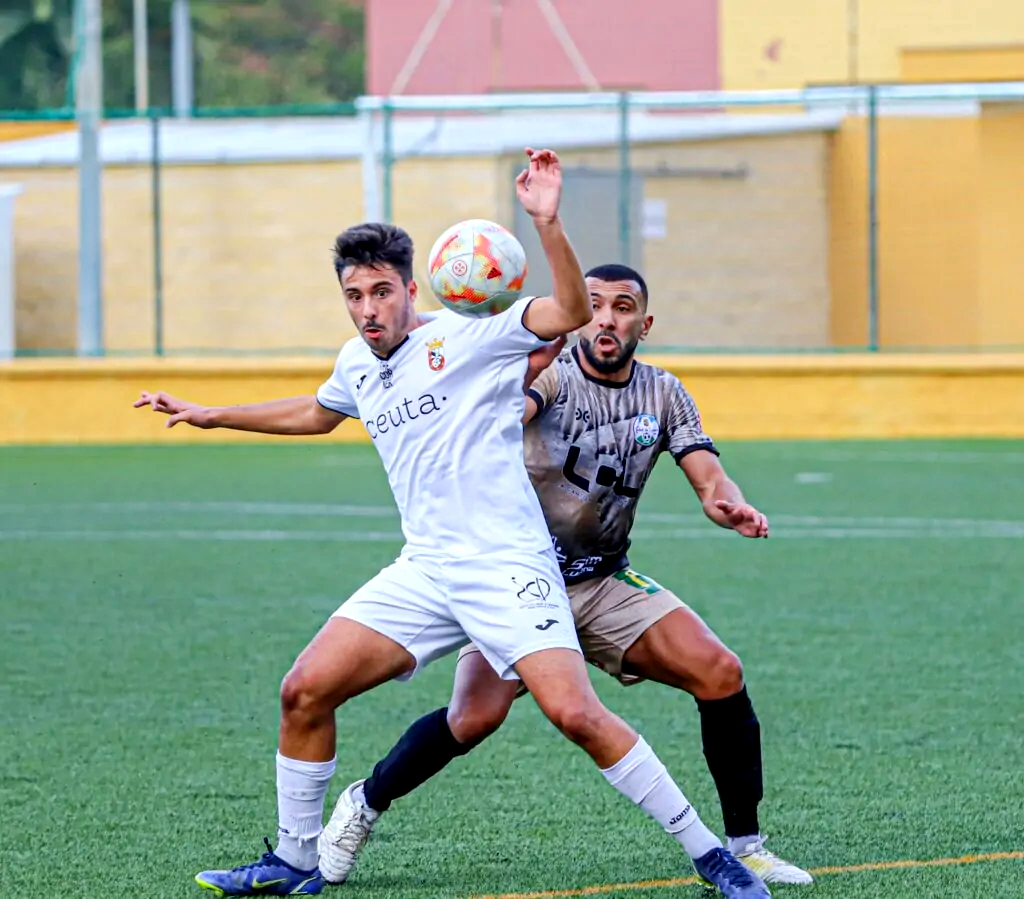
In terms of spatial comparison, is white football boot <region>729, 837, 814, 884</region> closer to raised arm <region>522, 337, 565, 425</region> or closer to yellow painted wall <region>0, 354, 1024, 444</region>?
raised arm <region>522, 337, 565, 425</region>

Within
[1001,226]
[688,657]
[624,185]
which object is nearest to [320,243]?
[624,185]

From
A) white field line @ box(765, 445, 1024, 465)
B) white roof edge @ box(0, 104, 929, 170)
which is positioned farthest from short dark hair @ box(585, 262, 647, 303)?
white roof edge @ box(0, 104, 929, 170)

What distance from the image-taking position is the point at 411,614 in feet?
16.8

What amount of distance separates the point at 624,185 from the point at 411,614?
15.0 metres

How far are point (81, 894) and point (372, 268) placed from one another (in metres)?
1.83

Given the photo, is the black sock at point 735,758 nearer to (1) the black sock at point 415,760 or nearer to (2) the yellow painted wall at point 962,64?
(1) the black sock at point 415,760

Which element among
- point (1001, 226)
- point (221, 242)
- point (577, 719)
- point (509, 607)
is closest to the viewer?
point (577, 719)

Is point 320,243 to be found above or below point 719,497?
above

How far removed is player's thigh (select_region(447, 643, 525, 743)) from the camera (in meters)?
5.47

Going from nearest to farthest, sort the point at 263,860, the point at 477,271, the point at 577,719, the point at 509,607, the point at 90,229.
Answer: the point at 577,719, the point at 509,607, the point at 477,271, the point at 263,860, the point at 90,229

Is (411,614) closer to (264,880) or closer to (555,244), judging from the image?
(264,880)

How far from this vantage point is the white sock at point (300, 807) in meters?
5.19

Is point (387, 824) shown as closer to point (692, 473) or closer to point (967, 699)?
point (692, 473)

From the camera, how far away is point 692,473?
5473 millimetres
